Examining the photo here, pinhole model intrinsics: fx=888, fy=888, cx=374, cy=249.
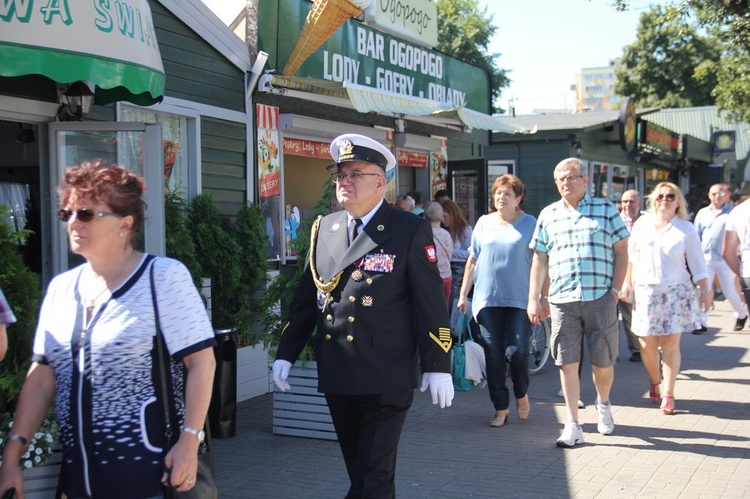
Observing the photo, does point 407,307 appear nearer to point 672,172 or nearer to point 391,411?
point 391,411

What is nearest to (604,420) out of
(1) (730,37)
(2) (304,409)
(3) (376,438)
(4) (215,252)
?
(2) (304,409)

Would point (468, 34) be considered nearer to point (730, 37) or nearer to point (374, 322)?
point (730, 37)

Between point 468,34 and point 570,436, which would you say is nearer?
point 570,436

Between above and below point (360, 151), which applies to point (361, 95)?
above

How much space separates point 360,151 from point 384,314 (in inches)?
29.6

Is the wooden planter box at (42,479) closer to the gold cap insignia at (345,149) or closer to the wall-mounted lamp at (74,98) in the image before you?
the gold cap insignia at (345,149)

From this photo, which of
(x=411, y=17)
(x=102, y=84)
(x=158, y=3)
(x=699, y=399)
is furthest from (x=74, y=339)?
(x=411, y=17)

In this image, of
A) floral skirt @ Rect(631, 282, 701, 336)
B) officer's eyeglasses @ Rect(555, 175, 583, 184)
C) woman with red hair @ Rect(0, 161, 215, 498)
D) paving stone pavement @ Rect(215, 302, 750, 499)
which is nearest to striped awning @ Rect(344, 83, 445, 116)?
officer's eyeglasses @ Rect(555, 175, 583, 184)

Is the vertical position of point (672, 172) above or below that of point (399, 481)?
above

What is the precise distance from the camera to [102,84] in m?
5.41

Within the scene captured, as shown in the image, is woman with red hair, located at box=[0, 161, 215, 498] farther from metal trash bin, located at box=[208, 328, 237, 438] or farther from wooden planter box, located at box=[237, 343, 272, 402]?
wooden planter box, located at box=[237, 343, 272, 402]

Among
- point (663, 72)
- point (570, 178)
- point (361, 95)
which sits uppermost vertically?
point (663, 72)

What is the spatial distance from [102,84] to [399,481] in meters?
3.12

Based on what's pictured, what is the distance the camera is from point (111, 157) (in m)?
6.76
